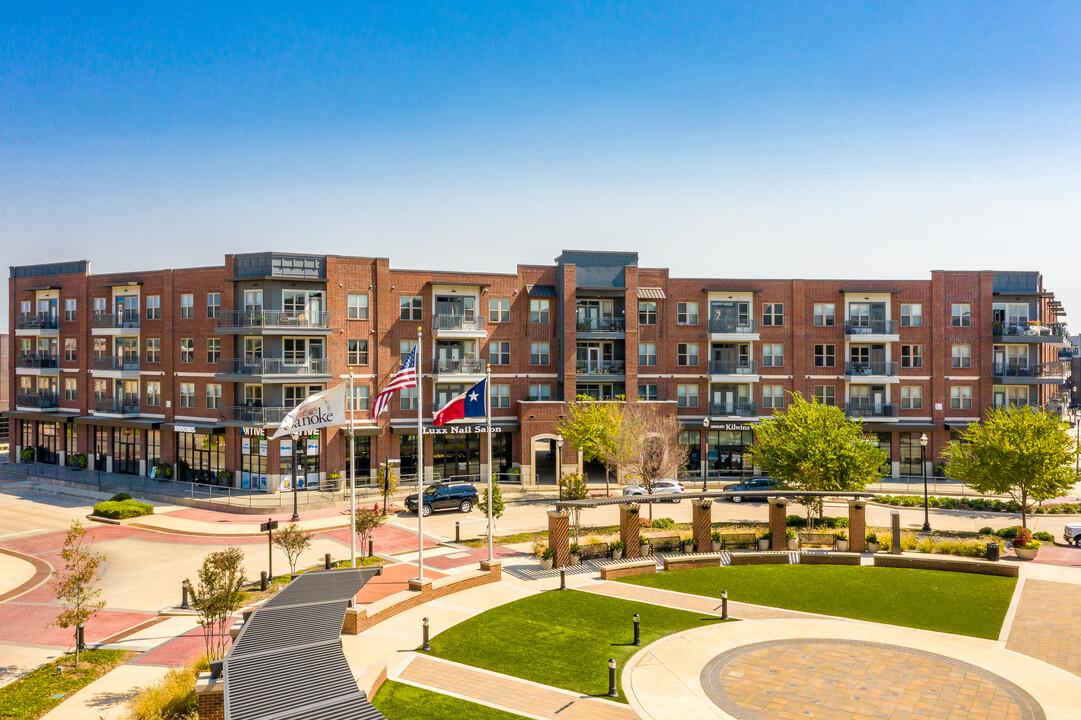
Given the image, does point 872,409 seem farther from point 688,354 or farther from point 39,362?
point 39,362

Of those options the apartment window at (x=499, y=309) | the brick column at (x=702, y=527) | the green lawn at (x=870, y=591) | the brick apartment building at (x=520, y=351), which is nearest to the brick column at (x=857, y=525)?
the green lawn at (x=870, y=591)

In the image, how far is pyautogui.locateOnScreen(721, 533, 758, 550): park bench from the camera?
3080 centimetres

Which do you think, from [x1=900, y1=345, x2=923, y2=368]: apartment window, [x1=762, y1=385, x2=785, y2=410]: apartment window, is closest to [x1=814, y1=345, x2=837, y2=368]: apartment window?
[x1=762, y1=385, x2=785, y2=410]: apartment window

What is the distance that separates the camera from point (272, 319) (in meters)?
46.4

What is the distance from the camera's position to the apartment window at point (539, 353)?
176 ft

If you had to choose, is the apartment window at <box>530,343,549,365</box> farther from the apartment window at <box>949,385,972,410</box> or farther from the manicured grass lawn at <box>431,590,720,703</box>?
the apartment window at <box>949,385,972,410</box>

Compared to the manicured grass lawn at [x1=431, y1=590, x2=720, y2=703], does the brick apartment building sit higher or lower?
Answer: higher

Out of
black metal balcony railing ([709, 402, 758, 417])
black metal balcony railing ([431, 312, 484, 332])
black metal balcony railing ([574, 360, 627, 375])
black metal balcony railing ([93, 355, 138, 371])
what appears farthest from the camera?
black metal balcony railing ([709, 402, 758, 417])

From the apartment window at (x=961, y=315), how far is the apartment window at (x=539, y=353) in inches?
1203

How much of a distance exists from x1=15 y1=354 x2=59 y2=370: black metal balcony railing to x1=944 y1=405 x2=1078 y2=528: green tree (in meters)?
63.1

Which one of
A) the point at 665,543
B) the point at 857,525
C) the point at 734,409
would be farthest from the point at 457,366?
the point at 857,525

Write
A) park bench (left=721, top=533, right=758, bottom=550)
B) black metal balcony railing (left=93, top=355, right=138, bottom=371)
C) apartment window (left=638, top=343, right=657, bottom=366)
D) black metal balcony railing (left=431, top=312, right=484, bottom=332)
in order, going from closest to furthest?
1. park bench (left=721, top=533, right=758, bottom=550)
2. black metal balcony railing (left=431, top=312, right=484, bottom=332)
3. black metal balcony railing (left=93, top=355, right=138, bottom=371)
4. apartment window (left=638, top=343, right=657, bottom=366)

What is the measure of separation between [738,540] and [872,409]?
28997 mm

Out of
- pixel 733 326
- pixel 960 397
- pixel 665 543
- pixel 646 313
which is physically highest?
pixel 646 313
